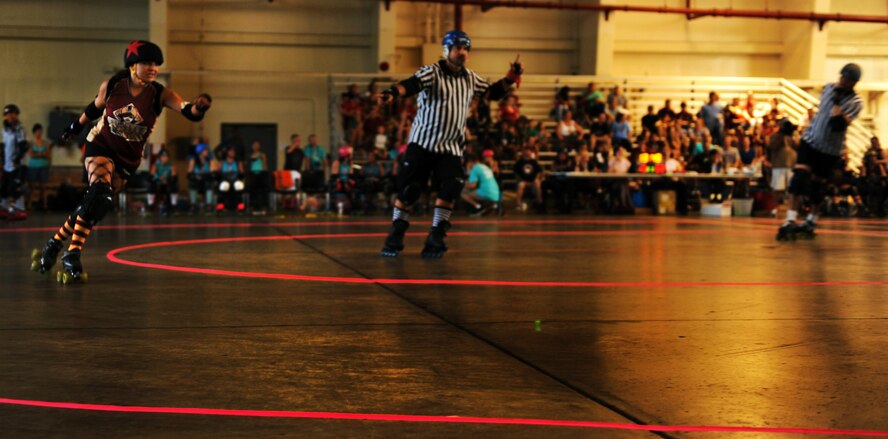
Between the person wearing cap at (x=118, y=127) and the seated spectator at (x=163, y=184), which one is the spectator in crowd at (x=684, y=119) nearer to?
the seated spectator at (x=163, y=184)

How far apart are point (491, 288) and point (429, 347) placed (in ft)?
7.93

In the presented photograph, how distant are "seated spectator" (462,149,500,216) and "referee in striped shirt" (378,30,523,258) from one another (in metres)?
10.2

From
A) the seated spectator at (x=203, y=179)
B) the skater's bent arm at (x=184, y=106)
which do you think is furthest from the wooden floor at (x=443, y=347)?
the seated spectator at (x=203, y=179)

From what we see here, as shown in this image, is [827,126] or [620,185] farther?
[620,185]

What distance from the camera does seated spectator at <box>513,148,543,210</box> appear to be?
2244 cm

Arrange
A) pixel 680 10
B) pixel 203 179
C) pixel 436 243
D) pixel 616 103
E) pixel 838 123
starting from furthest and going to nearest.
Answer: pixel 680 10 < pixel 616 103 < pixel 203 179 < pixel 838 123 < pixel 436 243

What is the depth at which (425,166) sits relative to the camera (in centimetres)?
1023

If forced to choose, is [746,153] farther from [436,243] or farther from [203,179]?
[436,243]

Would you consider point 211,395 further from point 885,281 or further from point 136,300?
point 885,281

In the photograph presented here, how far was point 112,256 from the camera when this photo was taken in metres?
9.60

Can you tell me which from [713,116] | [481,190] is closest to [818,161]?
[481,190]

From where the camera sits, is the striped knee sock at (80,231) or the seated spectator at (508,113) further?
the seated spectator at (508,113)

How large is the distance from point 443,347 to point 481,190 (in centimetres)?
1576

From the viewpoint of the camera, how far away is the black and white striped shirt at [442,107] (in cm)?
997
